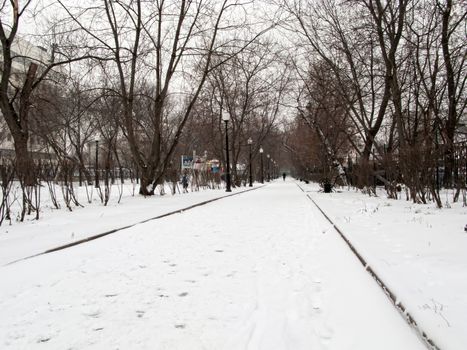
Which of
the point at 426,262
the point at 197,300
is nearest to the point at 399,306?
the point at 426,262

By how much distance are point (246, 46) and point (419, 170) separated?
10592 millimetres

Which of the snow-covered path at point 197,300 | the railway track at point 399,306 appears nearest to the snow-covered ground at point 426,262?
the railway track at point 399,306

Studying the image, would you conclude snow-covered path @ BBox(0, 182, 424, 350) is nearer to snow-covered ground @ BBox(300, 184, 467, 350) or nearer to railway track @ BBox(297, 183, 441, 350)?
railway track @ BBox(297, 183, 441, 350)

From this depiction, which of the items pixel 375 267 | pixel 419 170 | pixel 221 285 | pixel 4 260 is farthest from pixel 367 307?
pixel 419 170

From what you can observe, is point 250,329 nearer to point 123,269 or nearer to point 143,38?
point 123,269

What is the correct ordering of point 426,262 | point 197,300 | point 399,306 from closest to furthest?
point 399,306 < point 197,300 < point 426,262

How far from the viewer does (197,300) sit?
3.19m

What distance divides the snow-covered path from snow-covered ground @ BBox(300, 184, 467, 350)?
0.19m

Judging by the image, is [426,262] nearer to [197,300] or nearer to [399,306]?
[399,306]

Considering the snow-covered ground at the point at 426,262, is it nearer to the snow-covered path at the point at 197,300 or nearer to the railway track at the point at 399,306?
the railway track at the point at 399,306

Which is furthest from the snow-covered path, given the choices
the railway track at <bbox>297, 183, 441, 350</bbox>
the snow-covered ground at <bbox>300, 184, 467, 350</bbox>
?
the snow-covered ground at <bbox>300, 184, 467, 350</bbox>

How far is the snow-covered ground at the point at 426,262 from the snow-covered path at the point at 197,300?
19 centimetres

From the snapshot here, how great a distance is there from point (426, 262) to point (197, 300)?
266cm

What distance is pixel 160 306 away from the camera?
10.0 feet
